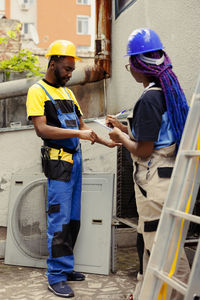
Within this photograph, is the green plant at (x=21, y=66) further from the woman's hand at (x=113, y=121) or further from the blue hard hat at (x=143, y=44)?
the blue hard hat at (x=143, y=44)

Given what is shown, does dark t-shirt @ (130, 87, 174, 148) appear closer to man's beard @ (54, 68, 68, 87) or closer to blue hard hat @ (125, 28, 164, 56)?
blue hard hat @ (125, 28, 164, 56)

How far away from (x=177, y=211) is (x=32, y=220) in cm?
237

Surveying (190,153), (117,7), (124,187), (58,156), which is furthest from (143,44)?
(117,7)

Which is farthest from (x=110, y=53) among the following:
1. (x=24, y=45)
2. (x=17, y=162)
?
(x=24, y=45)

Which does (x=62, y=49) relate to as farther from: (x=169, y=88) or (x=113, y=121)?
(x=169, y=88)

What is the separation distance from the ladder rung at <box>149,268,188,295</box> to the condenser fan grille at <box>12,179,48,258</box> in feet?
7.12

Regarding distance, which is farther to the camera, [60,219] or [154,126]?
[60,219]

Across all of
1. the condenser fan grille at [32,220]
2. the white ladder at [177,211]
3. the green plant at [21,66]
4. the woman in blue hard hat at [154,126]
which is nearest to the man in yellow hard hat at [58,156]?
the condenser fan grille at [32,220]

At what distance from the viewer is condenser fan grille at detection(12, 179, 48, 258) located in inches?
160

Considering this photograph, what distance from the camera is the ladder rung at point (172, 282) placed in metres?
1.90

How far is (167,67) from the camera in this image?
250 cm

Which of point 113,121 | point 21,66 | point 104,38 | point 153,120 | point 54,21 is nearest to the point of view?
point 153,120

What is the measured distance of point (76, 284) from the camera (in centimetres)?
358

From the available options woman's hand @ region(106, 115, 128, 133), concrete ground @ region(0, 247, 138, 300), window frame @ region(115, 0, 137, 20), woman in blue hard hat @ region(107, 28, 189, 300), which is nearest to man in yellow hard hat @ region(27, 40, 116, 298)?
concrete ground @ region(0, 247, 138, 300)
